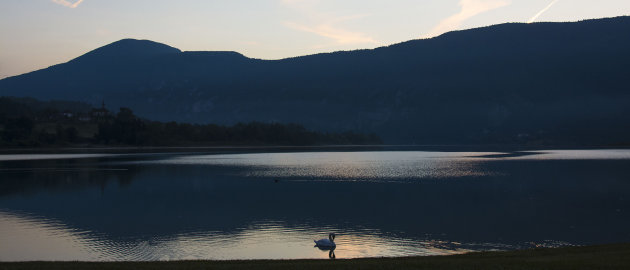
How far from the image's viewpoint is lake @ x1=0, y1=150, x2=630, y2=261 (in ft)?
104

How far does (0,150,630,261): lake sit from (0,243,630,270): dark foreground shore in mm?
5181

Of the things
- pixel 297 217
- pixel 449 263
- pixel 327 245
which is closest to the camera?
pixel 449 263

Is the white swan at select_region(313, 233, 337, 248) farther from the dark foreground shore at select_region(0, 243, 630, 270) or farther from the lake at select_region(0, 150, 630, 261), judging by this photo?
the dark foreground shore at select_region(0, 243, 630, 270)

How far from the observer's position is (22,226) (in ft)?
128

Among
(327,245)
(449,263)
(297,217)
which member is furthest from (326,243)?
(297,217)

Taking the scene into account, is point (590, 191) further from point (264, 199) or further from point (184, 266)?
point (184, 266)

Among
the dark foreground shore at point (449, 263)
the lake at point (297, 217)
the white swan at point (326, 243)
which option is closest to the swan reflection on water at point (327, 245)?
the white swan at point (326, 243)

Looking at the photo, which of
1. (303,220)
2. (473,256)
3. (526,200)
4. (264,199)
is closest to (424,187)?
(526,200)

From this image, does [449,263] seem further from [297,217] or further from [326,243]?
[297,217]

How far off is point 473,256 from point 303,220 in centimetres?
1794

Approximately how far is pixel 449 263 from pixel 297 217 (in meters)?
21.6

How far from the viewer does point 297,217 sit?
43.0 metres

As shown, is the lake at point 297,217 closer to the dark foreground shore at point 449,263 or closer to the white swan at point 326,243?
the white swan at point 326,243

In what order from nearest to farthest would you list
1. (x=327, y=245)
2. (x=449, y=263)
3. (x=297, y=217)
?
(x=449, y=263) → (x=327, y=245) → (x=297, y=217)
